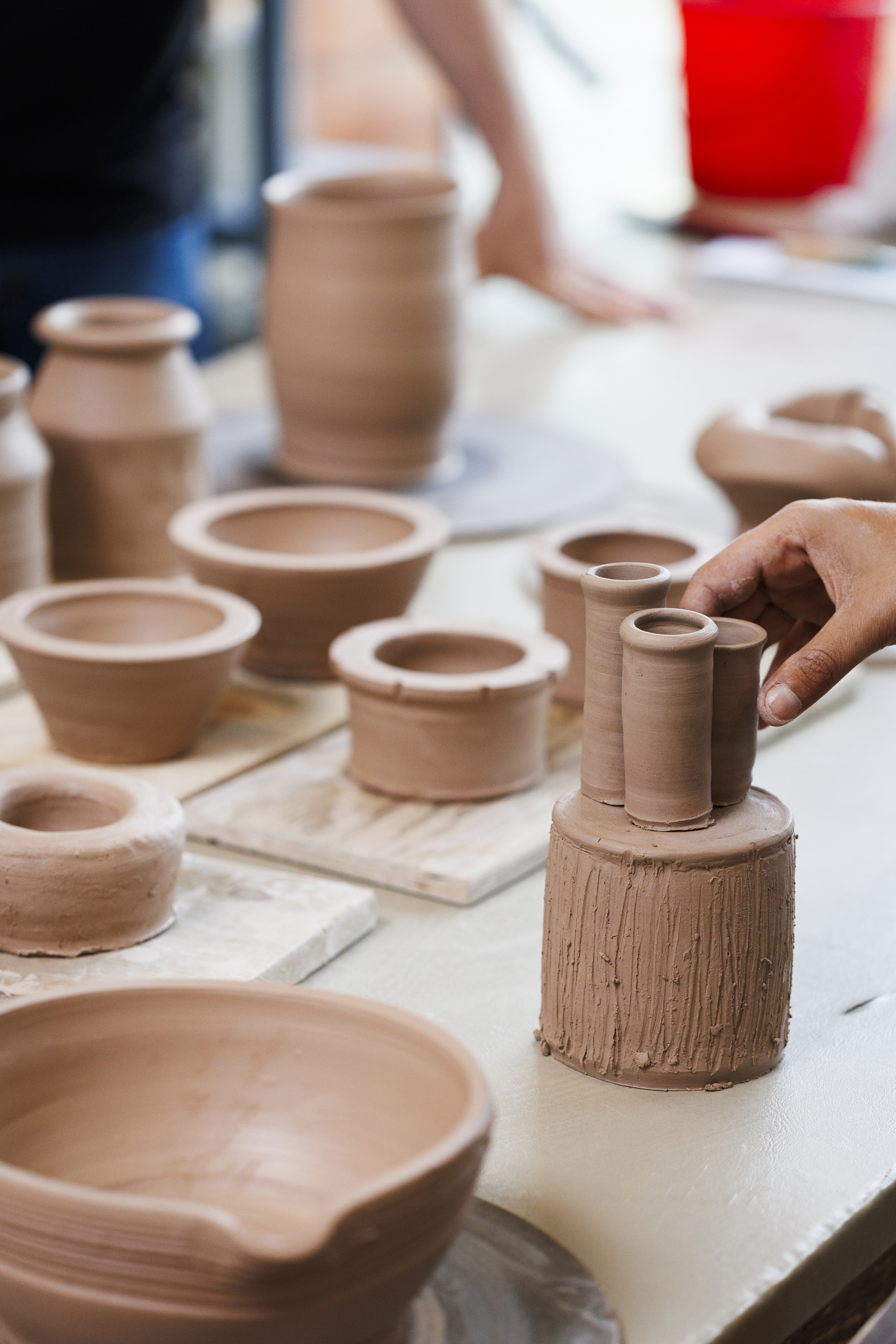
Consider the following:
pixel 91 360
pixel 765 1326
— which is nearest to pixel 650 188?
pixel 91 360

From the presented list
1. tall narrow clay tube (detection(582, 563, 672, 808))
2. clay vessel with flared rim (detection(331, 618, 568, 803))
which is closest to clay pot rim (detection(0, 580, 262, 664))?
clay vessel with flared rim (detection(331, 618, 568, 803))

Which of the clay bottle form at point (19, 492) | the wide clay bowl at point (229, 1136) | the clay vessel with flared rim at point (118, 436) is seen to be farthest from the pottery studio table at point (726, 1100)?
the clay bottle form at point (19, 492)

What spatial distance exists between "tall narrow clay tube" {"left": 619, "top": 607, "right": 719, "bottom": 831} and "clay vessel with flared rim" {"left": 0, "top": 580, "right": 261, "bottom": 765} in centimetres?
58

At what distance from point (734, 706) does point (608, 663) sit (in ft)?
0.31

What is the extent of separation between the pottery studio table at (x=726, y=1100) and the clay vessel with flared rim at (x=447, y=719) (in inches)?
6.5

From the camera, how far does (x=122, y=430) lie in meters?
2.06

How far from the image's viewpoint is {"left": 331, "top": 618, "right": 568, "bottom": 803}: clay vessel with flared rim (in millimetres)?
1562

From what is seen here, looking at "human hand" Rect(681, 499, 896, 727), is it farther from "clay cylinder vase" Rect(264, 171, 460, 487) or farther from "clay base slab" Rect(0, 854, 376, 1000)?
"clay cylinder vase" Rect(264, 171, 460, 487)

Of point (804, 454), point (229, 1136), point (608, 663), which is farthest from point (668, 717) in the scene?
point (804, 454)

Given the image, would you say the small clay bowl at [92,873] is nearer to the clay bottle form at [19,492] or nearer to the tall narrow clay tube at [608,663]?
the tall narrow clay tube at [608,663]

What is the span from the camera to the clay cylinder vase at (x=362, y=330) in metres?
2.32

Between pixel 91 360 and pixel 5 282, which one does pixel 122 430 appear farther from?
pixel 5 282

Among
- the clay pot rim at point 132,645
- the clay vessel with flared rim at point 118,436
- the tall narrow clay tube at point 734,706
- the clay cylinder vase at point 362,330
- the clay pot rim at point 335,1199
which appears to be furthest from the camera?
the clay cylinder vase at point 362,330

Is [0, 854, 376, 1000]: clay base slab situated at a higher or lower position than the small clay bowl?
lower
